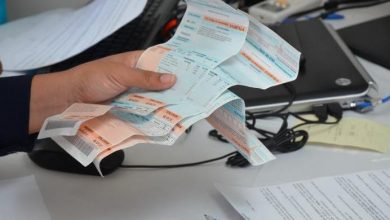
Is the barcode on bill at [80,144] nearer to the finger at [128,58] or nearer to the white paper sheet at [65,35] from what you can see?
the finger at [128,58]

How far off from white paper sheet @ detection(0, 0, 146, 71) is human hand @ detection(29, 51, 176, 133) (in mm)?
167

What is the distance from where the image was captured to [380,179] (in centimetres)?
64

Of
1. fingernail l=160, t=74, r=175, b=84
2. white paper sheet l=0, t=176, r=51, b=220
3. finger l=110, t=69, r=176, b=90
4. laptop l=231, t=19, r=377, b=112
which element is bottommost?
white paper sheet l=0, t=176, r=51, b=220

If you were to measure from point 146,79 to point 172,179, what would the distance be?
0.16m

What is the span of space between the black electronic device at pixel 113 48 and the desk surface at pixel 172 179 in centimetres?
1

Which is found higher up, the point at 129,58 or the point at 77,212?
the point at 129,58

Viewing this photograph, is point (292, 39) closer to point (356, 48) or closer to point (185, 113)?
point (356, 48)

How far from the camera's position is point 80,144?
50 cm

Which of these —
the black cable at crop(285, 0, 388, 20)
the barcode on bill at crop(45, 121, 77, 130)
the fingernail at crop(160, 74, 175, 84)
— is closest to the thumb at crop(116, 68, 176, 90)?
the fingernail at crop(160, 74, 175, 84)

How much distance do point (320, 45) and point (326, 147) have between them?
28 cm

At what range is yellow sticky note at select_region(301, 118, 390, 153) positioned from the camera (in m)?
0.72

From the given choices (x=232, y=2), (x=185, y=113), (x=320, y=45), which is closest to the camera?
(x=185, y=113)

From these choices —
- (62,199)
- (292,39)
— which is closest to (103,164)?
(62,199)

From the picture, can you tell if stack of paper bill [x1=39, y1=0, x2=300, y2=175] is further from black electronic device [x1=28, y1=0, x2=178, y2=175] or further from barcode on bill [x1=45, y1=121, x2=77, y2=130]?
black electronic device [x1=28, y1=0, x2=178, y2=175]
